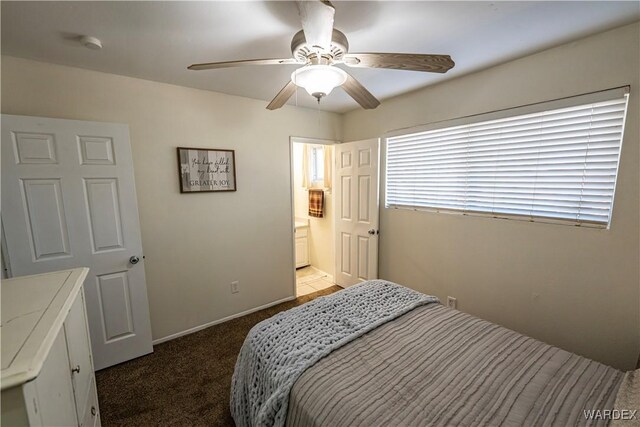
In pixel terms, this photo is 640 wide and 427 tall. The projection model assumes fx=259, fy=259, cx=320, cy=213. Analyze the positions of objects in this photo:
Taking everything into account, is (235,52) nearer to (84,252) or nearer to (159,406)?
(84,252)

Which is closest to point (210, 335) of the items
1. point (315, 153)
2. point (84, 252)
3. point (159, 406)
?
point (159, 406)

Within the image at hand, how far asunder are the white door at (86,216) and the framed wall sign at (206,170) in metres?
0.43

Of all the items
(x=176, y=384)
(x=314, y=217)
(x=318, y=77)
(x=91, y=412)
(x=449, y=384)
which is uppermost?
(x=318, y=77)

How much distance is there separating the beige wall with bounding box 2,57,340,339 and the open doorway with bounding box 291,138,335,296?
73 cm

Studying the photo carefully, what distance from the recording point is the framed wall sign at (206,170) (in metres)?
2.44

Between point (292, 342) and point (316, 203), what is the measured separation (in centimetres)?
293

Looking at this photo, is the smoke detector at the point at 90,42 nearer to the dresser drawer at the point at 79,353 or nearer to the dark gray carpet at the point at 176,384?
the dresser drawer at the point at 79,353

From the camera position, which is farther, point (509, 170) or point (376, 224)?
point (376, 224)

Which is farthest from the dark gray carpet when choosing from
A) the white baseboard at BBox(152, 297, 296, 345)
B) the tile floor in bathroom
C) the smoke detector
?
the smoke detector

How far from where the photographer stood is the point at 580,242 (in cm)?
180

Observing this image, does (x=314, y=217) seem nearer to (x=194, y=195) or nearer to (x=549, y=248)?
(x=194, y=195)

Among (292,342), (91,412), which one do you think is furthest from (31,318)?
(292,342)

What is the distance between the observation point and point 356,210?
10.8 ft

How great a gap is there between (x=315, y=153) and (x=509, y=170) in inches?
115
